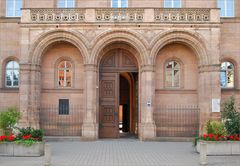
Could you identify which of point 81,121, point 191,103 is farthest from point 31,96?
point 191,103

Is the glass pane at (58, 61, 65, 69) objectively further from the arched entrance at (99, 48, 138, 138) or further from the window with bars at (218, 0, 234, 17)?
the window with bars at (218, 0, 234, 17)

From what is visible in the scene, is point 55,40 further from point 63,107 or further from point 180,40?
point 180,40

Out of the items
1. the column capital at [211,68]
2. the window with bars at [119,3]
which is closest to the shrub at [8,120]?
the window with bars at [119,3]

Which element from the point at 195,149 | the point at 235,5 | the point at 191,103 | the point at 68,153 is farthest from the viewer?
the point at 235,5

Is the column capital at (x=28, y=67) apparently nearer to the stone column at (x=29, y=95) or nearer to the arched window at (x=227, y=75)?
the stone column at (x=29, y=95)

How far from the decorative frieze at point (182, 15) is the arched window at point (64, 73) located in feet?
22.1

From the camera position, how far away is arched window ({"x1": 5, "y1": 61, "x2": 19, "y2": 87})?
23984mm

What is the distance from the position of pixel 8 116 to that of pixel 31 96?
552 centimetres

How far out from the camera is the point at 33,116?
20.9 meters

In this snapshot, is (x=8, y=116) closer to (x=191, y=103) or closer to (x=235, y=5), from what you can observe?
(x=191, y=103)

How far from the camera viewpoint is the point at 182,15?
21.3 meters

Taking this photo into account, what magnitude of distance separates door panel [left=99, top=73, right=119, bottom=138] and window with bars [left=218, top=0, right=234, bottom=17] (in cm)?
927

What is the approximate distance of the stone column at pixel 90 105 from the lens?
20531 millimetres

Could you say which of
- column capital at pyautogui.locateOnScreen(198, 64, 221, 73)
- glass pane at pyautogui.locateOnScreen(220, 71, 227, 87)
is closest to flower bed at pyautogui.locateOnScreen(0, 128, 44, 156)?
column capital at pyautogui.locateOnScreen(198, 64, 221, 73)
